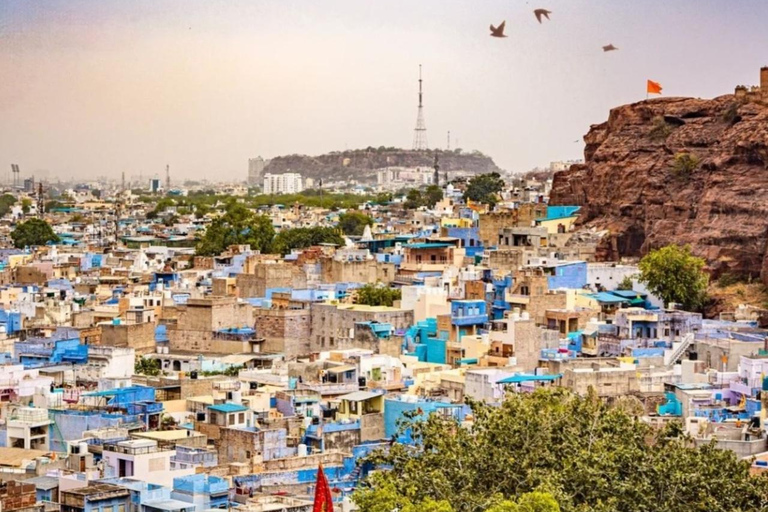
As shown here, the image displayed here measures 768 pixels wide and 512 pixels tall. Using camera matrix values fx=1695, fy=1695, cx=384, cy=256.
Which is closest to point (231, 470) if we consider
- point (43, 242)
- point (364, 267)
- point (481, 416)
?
point (481, 416)

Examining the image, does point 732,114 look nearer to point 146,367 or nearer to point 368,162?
point 146,367

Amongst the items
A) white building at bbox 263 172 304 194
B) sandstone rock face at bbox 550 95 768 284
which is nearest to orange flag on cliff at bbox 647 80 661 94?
sandstone rock face at bbox 550 95 768 284

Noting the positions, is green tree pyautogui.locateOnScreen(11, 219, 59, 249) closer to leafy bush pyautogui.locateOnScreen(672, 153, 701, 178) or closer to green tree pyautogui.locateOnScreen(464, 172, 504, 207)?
green tree pyautogui.locateOnScreen(464, 172, 504, 207)

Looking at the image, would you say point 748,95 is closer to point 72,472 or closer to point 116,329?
point 116,329

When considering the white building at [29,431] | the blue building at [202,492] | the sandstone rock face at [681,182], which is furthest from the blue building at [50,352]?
the sandstone rock face at [681,182]

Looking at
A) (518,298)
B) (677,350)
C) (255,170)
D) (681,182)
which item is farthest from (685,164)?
(255,170)

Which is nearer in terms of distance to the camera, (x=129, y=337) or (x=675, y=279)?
(x=129, y=337)
